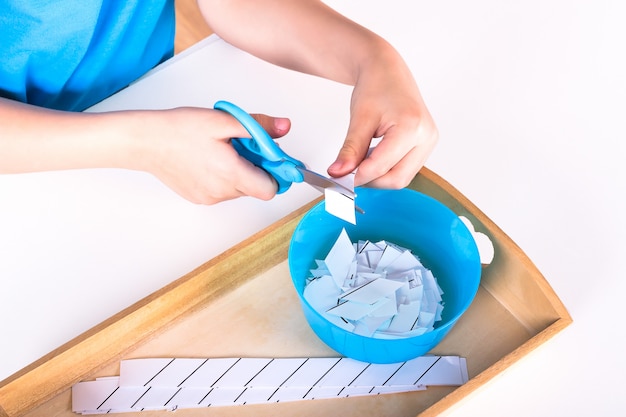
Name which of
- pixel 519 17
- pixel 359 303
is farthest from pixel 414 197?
pixel 519 17

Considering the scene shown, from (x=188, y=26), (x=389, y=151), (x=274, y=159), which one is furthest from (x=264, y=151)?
(x=188, y=26)

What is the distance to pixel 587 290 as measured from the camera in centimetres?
79

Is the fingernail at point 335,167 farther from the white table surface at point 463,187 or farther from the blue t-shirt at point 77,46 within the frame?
the blue t-shirt at point 77,46

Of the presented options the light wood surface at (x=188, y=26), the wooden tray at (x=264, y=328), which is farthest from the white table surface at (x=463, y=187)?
the light wood surface at (x=188, y=26)

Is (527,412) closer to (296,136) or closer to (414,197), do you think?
(414,197)

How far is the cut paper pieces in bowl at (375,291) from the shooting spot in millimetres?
711

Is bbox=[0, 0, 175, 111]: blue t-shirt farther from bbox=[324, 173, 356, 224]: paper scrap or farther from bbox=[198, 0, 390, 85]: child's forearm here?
bbox=[324, 173, 356, 224]: paper scrap

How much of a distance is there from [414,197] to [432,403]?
A: 22 cm

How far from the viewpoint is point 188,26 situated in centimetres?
183

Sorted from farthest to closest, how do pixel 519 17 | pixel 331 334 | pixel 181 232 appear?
pixel 519 17, pixel 181 232, pixel 331 334

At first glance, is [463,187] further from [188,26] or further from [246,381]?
[188,26]

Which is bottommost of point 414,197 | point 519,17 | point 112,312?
point 112,312

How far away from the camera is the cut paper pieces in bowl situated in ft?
2.33

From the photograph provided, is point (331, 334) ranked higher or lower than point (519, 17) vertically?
lower
